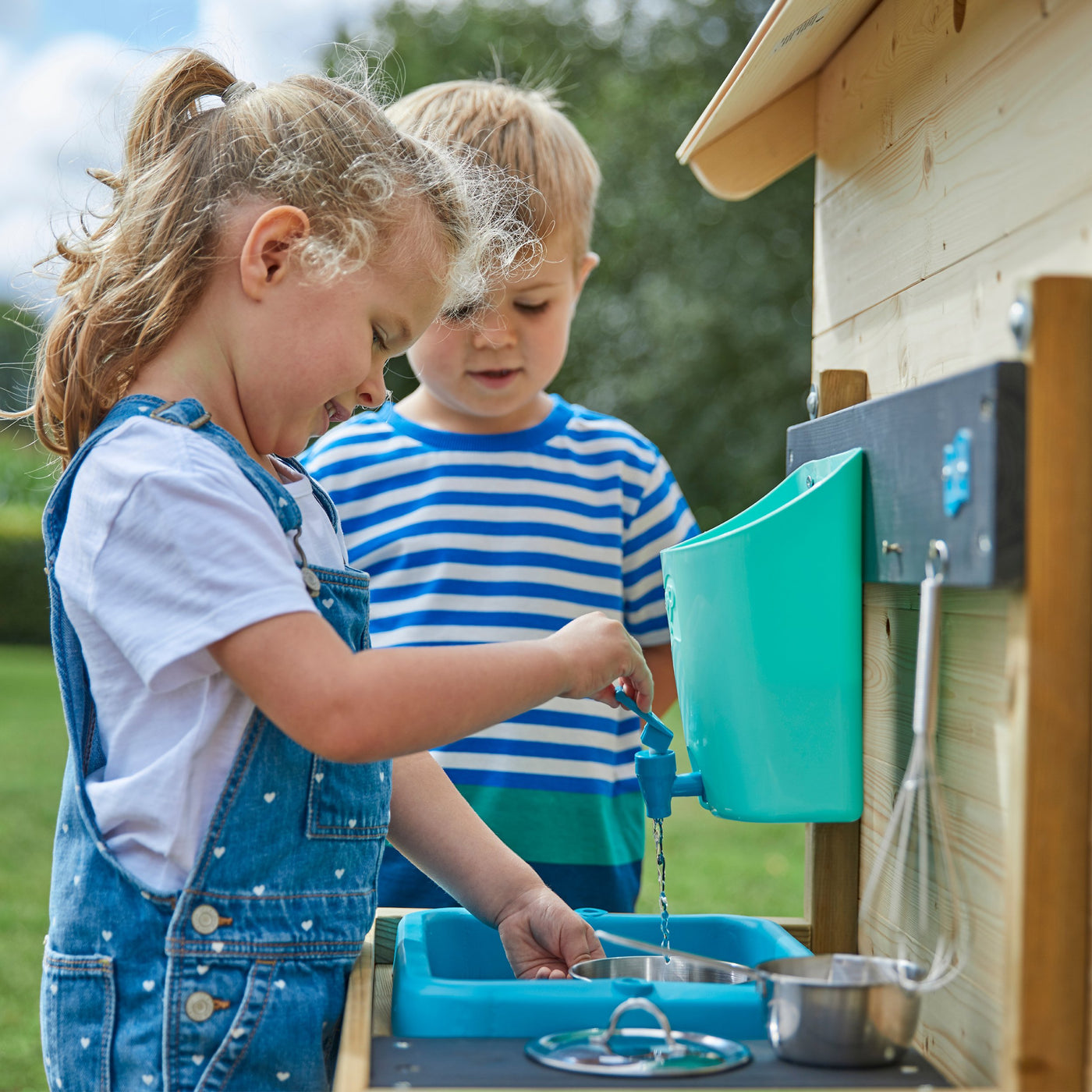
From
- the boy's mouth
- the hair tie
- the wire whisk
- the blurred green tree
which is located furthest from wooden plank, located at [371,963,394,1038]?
the blurred green tree

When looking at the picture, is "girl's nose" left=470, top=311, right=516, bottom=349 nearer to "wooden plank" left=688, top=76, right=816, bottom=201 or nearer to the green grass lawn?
"wooden plank" left=688, top=76, right=816, bottom=201

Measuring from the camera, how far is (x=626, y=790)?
6.45 feet

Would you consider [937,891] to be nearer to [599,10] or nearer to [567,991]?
[567,991]

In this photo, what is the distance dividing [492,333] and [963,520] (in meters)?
1.13

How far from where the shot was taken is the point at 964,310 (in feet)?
3.63

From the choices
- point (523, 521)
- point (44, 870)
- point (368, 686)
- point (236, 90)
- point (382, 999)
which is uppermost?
point (236, 90)

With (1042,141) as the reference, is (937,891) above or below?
below

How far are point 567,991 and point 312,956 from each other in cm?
23

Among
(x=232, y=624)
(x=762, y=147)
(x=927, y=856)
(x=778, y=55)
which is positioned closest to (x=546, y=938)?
(x=927, y=856)

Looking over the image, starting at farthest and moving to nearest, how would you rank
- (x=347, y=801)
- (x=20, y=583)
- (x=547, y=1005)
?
(x=20, y=583) < (x=347, y=801) < (x=547, y=1005)

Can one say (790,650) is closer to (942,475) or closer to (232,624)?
(942,475)

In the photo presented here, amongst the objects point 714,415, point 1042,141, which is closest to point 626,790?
point 1042,141

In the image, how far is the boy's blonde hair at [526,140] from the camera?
6.53ft

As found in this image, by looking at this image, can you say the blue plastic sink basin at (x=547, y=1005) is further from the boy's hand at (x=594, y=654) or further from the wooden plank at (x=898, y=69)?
the wooden plank at (x=898, y=69)
